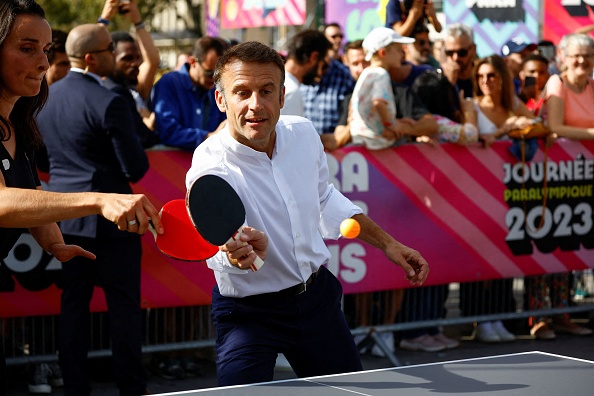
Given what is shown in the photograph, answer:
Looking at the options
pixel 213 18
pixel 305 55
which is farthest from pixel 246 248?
pixel 213 18

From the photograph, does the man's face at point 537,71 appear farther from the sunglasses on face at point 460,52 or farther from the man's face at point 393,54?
the man's face at point 393,54

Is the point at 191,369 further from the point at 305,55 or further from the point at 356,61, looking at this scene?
the point at 356,61

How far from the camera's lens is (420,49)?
994 centimetres

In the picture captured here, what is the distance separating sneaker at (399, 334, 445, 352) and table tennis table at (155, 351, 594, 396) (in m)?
4.39


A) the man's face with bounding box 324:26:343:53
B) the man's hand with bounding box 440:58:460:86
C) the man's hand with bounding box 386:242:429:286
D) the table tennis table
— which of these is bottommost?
the table tennis table

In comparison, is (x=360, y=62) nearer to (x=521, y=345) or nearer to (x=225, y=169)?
(x=521, y=345)

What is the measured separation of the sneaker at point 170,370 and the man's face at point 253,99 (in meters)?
3.52

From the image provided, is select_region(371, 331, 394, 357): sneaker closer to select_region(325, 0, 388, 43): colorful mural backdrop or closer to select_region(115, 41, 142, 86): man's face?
select_region(115, 41, 142, 86): man's face

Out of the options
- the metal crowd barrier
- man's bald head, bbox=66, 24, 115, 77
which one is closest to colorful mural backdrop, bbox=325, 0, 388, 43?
the metal crowd barrier

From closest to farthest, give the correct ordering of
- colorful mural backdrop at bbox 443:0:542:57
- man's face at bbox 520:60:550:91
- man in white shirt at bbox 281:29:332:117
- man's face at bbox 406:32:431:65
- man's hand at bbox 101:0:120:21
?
man's hand at bbox 101:0:120:21
man in white shirt at bbox 281:29:332:117
man's face at bbox 406:32:431:65
man's face at bbox 520:60:550:91
colorful mural backdrop at bbox 443:0:542:57

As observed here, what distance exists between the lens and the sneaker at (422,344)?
834cm

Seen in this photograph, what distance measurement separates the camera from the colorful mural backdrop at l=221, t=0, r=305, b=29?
10492 millimetres

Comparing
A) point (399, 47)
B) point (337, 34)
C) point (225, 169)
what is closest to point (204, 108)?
point (399, 47)

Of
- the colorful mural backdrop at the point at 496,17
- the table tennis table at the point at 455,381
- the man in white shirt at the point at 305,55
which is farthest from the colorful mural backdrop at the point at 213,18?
the table tennis table at the point at 455,381
